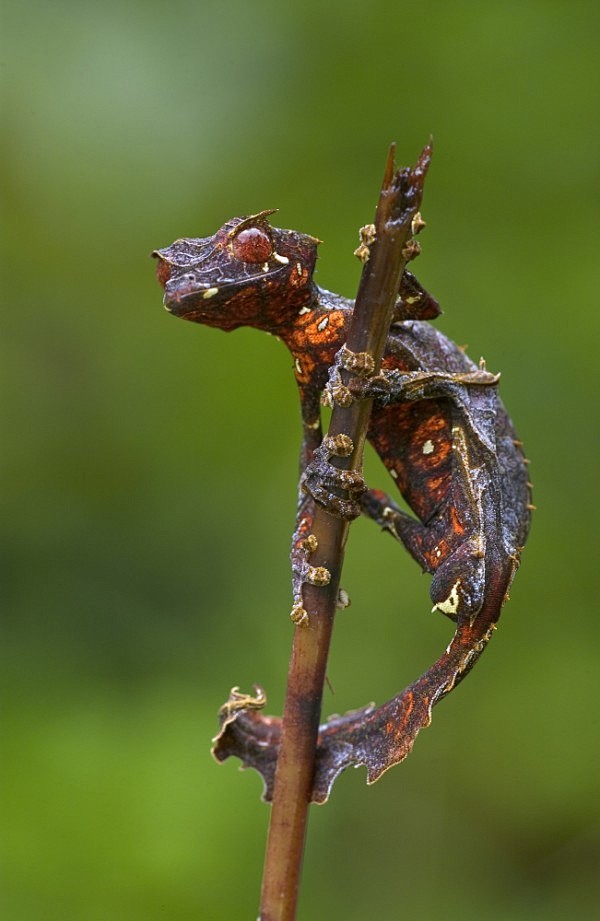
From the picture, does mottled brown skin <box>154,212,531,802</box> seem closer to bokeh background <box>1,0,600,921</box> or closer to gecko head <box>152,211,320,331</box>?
gecko head <box>152,211,320,331</box>

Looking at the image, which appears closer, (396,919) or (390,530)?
(390,530)

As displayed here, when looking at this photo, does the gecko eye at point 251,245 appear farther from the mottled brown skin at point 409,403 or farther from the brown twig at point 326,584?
the brown twig at point 326,584

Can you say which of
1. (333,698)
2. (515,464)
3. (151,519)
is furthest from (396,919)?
(515,464)

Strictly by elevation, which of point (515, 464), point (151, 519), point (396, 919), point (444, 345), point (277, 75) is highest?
point (277, 75)

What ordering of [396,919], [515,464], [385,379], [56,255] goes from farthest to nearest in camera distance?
[56,255] → [396,919] → [515,464] → [385,379]

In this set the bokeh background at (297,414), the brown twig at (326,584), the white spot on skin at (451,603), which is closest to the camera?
the brown twig at (326,584)

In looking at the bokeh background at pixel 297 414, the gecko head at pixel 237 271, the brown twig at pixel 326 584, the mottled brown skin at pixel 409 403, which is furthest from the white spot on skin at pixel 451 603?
the bokeh background at pixel 297 414

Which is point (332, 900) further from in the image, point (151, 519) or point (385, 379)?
point (385, 379)
